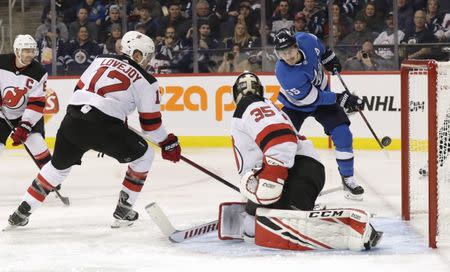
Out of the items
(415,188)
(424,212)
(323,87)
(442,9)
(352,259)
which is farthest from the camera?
(442,9)

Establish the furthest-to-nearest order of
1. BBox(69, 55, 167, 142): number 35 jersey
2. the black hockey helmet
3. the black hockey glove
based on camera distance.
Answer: the black hockey glove < the black hockey helmet < BBox(69, 55, 167, 142): number 35 jersey

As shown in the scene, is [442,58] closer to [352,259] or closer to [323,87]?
[323,87]

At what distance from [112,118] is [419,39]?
4530 mm

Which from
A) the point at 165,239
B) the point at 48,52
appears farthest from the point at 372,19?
the point at 165,239

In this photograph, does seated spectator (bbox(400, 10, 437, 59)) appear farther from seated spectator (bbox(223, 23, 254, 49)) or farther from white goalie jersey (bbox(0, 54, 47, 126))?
white goalie jersey (bbox(0, 54, 47, 126))

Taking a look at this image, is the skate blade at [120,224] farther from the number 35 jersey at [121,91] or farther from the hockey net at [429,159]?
the hockey net at [429,159]

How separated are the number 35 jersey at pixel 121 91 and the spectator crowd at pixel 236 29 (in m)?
4.05

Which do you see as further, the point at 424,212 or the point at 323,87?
the point at 323,87

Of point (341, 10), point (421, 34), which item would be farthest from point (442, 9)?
point (341, 10)

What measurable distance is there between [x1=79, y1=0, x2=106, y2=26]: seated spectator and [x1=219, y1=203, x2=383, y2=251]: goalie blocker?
5.56 metres

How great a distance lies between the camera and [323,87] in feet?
16.3

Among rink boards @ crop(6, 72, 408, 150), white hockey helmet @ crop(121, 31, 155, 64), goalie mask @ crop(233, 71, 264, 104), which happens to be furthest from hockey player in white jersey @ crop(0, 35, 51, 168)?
rink boards @ crop(6, 72, 408, 150)

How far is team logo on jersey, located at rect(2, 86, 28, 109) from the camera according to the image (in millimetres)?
5004

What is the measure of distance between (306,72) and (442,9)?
12.0 feet
